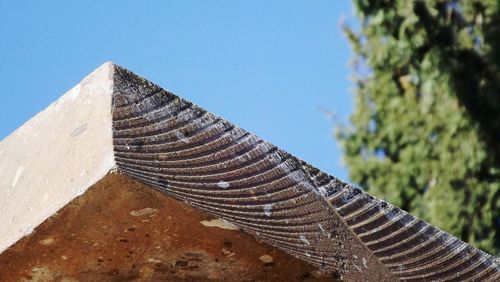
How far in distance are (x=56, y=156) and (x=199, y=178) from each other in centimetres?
27

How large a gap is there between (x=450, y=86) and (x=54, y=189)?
6.33 metres

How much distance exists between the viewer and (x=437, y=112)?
26.6 feet

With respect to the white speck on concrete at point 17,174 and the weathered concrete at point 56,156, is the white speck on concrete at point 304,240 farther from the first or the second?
the white speck on concrete at point 17,174

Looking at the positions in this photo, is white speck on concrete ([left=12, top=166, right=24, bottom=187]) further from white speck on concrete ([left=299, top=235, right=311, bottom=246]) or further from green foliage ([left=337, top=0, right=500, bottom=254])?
green foliage ([left=337, top=0, right=500, bottom=254])

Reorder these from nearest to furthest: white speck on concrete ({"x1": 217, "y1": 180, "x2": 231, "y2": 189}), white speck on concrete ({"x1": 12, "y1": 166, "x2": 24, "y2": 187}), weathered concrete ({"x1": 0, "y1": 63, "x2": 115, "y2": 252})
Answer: weathered concrete ({"x1": 0, "y1": 63, "x2": 115, "y2": 252}) < white speck on concrete ({"x1": 217, "y1": 180, "x2": 231, "y2": 189}) < white speck on concrete ({"x1": 12, "y1": 166, "x2": 24, "y2": 187})

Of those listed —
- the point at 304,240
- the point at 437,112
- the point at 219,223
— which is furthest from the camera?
the point at 437,112

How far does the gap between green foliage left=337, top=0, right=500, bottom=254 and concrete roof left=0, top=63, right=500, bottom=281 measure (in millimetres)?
5759

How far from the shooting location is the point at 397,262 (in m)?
2.20

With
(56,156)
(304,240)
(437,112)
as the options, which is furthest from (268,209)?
(437,112)

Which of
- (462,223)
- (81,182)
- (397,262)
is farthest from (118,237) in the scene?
(462,223)

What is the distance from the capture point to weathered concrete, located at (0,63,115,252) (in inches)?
73.9

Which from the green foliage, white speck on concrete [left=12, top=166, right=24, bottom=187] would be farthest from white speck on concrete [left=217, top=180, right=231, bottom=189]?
the green foliage

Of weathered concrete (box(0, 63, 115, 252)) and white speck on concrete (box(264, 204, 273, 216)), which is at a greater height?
weathered concrete (box(0, 63, 115, 252))

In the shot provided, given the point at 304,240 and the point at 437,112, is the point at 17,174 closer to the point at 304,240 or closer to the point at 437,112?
the point at 304,240
